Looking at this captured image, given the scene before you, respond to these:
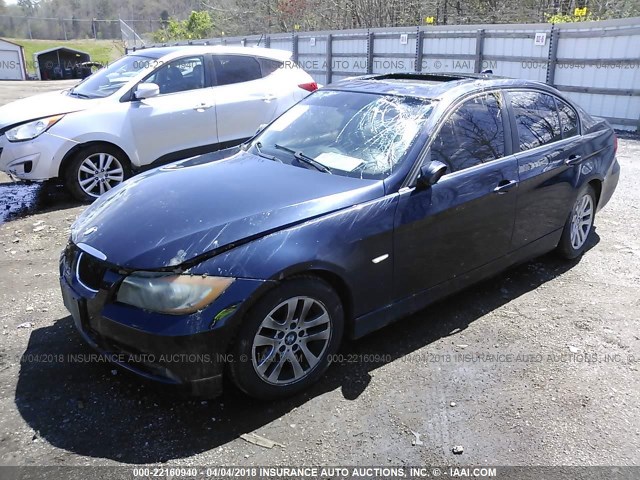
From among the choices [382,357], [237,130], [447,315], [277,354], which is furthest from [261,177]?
[237,130]

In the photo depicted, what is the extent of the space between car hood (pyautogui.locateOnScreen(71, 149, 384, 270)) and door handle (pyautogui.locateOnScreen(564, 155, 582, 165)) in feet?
6.89

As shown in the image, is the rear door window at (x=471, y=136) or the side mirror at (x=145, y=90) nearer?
the rear door window at (x=471, y=136)

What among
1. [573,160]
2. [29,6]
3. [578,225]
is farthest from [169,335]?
[29,6]

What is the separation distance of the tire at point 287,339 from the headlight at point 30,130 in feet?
15.9

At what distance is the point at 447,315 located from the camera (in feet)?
13.4

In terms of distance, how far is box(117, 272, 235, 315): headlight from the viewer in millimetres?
2701

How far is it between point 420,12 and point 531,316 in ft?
66.3

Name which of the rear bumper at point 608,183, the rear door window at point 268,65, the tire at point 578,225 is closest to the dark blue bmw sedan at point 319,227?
the tire at point 578,225

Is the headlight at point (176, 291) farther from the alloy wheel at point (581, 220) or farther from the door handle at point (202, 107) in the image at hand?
the door handle at point (202, 107)

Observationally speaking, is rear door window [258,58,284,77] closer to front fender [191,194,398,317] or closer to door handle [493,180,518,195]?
door handle [493,180,518,195]

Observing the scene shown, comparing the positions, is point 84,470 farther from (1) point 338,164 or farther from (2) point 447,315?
(2) point 447,315

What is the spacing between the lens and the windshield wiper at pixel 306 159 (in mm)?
3596

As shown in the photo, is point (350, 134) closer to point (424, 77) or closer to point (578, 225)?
point (424, 77)

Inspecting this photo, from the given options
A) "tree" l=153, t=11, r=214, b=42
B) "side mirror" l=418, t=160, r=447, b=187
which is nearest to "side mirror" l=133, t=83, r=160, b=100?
Result: "side mirror" l=418, t=160, r=447, b=187
